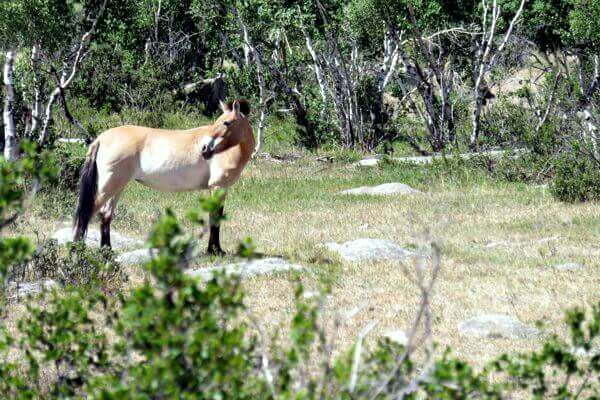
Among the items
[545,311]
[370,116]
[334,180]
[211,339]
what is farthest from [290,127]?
[211,339]

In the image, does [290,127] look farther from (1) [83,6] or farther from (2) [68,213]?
(2) [68,213]

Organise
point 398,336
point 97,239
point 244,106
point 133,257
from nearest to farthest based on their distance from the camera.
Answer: point 398,336 < point 133,257 < point 244,106 < point 97,239

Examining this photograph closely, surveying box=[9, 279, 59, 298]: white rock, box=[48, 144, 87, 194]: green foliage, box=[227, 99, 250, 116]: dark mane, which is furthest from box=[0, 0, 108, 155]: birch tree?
box=[9, 279, 59, 298]: white rock

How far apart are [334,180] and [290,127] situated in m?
7.61

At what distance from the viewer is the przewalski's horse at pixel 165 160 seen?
1211 centimetres

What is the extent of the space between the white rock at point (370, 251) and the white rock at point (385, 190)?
510cm

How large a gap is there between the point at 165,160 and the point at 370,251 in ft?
8.87

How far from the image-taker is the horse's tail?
11914mm

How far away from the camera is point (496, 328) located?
854 centimetres

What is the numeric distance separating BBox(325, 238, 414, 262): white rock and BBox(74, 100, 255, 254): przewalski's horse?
1489mm

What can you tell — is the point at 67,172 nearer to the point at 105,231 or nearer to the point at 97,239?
the point at 97,239

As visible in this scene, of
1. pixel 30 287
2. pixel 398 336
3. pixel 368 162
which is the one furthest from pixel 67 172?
pixel 398 336

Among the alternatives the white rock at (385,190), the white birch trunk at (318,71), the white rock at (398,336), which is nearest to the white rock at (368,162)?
the white rock at (385,190)

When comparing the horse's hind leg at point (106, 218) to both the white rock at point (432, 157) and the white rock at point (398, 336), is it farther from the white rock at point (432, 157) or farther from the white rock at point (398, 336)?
the white rock at point (432, 157)
